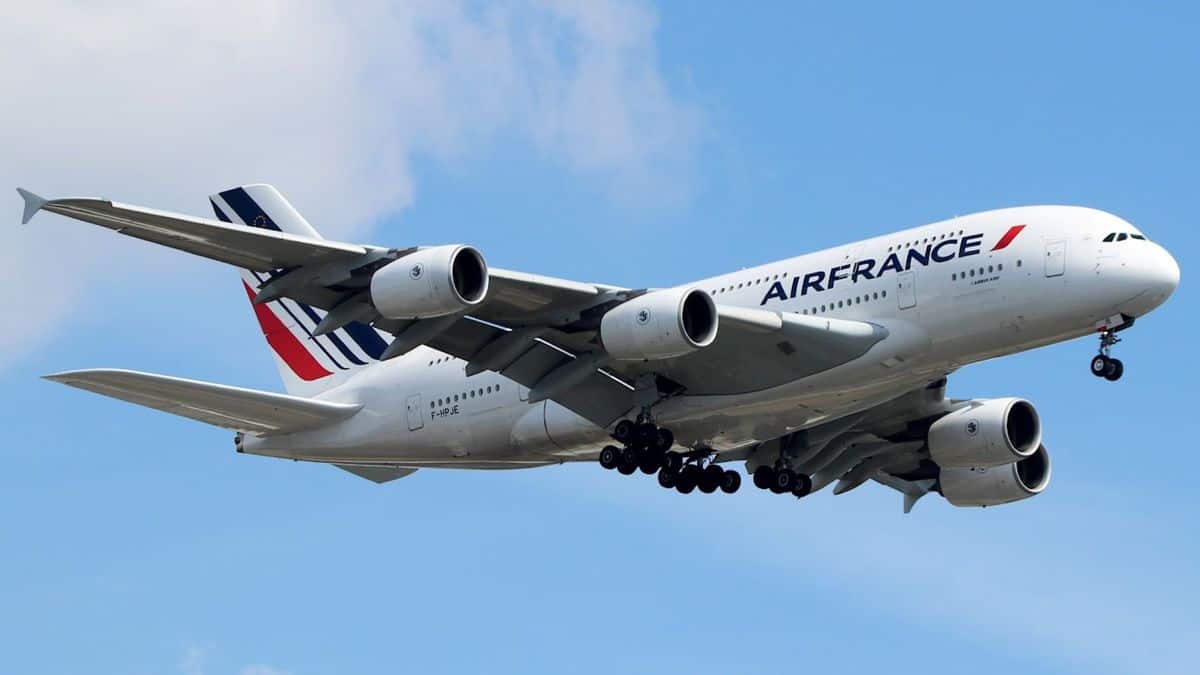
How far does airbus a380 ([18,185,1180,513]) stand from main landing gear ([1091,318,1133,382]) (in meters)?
0.04

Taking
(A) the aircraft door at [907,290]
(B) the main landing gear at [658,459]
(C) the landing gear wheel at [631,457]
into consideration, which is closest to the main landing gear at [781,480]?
(B) the main landing gear at [658,459]

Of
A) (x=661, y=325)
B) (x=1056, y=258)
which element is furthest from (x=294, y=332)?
(x=1056, y=258)

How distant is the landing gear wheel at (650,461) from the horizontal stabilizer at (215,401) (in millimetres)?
6643

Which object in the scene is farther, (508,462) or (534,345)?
(508,462)

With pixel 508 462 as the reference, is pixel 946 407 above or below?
above

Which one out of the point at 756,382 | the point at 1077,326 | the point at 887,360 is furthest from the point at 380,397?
the point at 1077,326

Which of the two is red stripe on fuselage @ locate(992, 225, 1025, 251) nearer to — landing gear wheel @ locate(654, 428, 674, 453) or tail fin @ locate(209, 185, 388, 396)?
landing gear wheel @ locate(654, 428, 674, 453)

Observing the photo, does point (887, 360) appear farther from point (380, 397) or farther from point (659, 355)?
point (380, 397)

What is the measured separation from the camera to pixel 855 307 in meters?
37.0

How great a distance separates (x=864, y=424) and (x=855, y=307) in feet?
18.6

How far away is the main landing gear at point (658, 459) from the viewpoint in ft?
128

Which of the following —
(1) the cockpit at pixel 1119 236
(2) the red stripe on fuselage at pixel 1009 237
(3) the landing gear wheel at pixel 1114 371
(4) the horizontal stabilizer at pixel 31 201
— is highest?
(1) the cockpit at pixel 1119 236

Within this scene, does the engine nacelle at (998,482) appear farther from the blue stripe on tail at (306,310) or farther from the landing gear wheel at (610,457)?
the blue stripe on tail at (306,310)

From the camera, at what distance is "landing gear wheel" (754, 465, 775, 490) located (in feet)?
139
